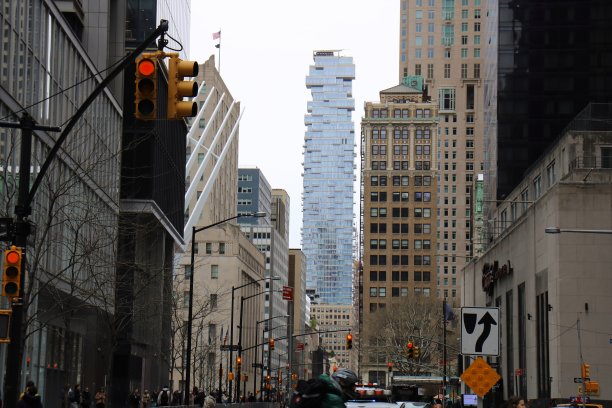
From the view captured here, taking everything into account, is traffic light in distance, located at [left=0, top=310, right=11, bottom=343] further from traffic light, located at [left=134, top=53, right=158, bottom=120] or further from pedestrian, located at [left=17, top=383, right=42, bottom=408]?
traffic light, located at [left=134, top=53, right=158, bottom=120]

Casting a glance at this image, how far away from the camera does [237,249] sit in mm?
142875

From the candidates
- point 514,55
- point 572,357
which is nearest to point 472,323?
point 572,357

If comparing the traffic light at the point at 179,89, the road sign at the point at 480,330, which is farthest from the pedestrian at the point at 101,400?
the traffic light at the point at 179,89

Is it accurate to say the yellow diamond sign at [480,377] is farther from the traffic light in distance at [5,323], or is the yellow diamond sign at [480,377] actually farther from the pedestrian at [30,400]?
the pedestrian at [30,400]

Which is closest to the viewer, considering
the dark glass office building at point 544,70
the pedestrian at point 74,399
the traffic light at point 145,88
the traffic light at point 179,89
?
the traffic light at point 145,88

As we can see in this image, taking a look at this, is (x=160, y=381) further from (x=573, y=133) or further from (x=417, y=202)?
(x=417, y=202)

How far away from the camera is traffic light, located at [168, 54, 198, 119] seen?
51.1ft

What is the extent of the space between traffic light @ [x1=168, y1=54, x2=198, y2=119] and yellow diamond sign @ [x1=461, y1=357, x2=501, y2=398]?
6.50 meters

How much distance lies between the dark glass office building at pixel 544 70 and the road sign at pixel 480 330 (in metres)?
80.4

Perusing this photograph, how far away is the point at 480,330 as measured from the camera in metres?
17.7

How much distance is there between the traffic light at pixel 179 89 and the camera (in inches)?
613

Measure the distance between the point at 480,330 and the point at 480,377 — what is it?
0.83 metres

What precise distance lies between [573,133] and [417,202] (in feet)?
377

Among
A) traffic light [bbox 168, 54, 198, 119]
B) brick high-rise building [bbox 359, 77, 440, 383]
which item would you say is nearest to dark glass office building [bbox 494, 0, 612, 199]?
traffic light [bbox 168, 54, 198, 119]
